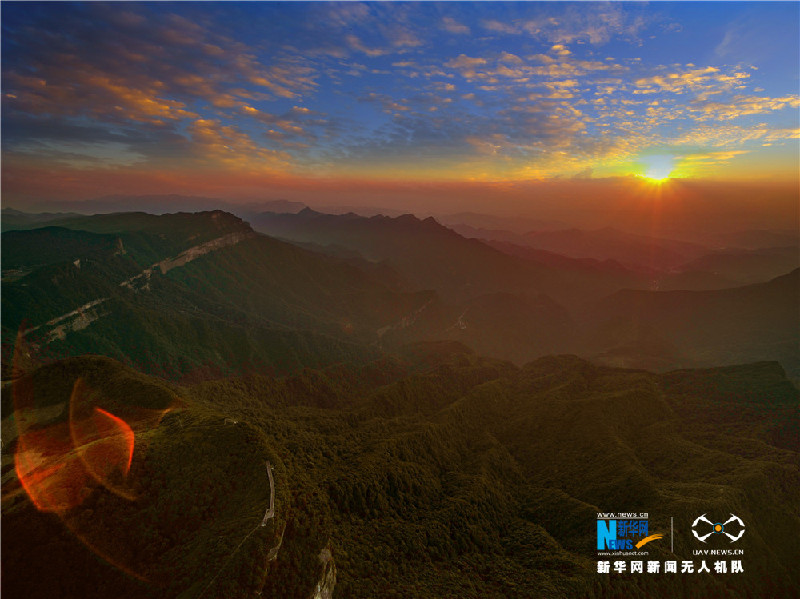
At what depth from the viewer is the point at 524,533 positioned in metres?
54.6

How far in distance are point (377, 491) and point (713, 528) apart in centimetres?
4399

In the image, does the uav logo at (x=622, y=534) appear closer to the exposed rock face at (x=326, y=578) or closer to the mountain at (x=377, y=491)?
the mountain at (x=377, y=491)

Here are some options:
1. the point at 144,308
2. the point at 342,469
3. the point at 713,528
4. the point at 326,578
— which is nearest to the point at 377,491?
the point at 342,469

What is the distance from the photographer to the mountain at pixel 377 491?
32.4 m

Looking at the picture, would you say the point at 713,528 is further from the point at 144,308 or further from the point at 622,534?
the point at 144,308

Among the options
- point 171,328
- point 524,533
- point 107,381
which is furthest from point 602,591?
point 171,328

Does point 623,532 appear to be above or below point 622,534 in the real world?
above

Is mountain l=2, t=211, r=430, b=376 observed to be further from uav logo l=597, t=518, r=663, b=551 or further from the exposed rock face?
uav logo l=597, t=518, r=663, b=551

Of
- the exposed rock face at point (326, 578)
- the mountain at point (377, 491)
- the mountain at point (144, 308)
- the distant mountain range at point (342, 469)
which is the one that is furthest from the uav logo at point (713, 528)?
the mountain at point (144, 308)

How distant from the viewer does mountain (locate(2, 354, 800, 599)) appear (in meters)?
32.4

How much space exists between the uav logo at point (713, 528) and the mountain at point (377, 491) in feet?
2.77

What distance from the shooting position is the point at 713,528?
51.6 meters

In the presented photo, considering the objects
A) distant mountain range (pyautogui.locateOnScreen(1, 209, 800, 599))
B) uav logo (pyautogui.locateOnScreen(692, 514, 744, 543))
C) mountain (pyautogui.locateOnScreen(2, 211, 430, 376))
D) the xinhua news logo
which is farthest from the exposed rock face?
mountain (pyautogui.locateOnScreen(2, 211, 430, 376))

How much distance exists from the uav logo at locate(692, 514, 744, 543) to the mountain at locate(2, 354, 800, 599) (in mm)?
845
